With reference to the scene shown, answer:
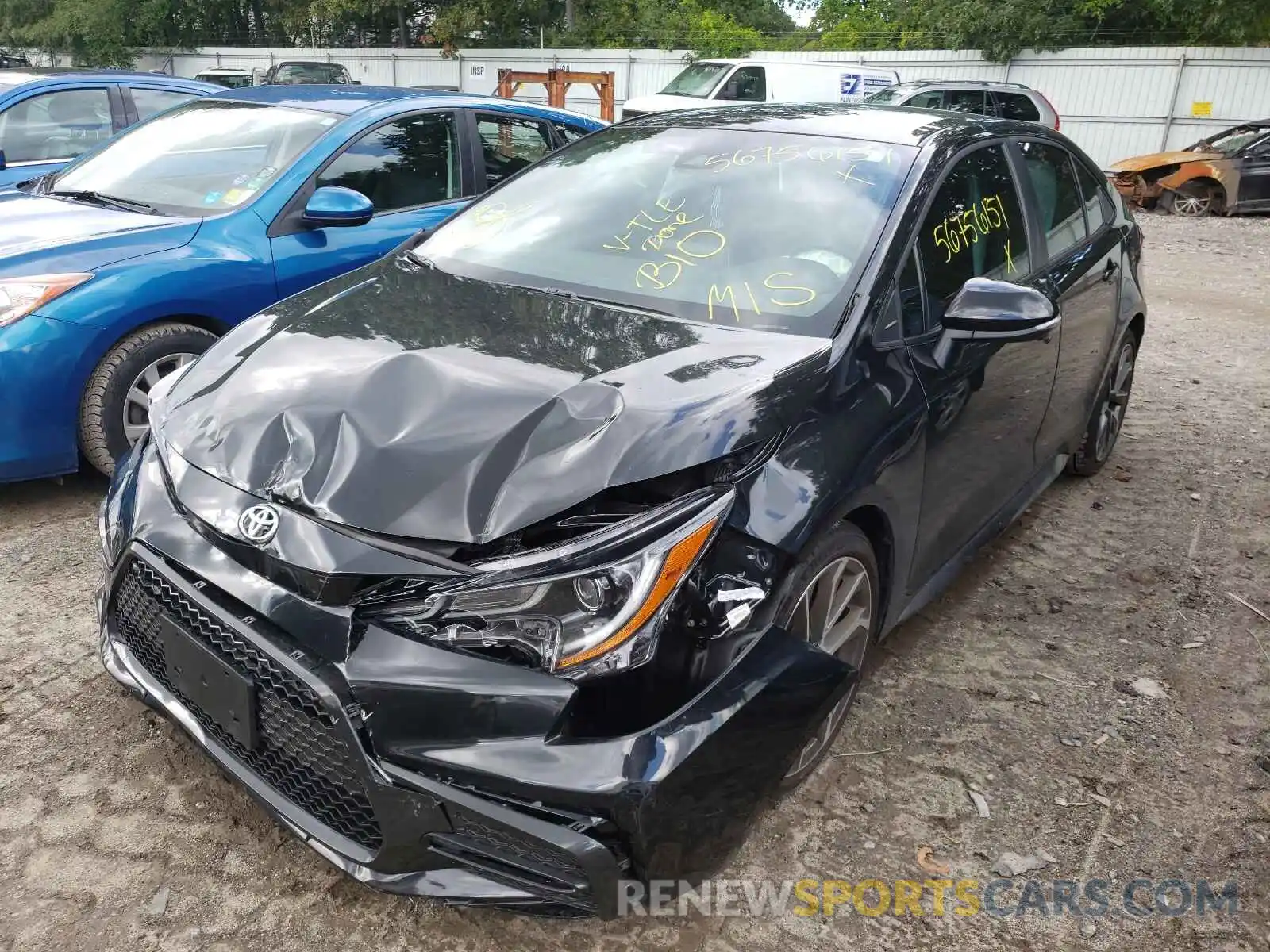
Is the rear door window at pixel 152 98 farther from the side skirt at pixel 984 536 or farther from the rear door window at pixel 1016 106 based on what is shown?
the rear door window at pixel 1016 106

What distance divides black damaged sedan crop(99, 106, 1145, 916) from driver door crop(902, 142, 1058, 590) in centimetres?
2

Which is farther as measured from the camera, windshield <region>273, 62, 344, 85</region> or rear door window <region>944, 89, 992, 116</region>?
windshield <region>273, 62, 344, 85</region>

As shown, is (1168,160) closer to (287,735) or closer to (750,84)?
(750,84)

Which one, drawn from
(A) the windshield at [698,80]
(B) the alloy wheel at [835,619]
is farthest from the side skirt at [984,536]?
(A) the windshield at [698,80]

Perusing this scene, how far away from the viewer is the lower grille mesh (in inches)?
73.0

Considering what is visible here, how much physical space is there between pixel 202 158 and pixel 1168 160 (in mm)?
13974

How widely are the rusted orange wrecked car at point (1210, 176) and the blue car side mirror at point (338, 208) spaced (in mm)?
13521

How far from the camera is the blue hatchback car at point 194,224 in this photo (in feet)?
12.0

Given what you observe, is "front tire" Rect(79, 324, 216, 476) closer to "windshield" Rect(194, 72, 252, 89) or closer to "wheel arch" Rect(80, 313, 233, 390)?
"wheel arch" Rect(80, 313, 233, 390)

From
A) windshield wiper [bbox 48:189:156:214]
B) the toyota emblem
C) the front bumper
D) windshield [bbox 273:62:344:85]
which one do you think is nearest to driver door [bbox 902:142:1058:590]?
the front bumper

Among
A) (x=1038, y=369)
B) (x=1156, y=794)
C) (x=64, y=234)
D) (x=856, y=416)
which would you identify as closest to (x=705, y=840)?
(x=856, y=416)

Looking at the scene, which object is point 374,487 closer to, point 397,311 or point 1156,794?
point 397,311

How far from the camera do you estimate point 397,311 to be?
270 centimetres

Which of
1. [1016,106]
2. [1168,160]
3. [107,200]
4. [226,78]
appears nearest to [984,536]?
[107,200]
